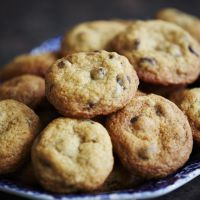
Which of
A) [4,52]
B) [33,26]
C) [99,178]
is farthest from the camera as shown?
[33,26]

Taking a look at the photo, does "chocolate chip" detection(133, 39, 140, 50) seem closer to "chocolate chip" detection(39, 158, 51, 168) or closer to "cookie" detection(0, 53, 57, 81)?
"cookie" detection(0, 53, 57, 81)

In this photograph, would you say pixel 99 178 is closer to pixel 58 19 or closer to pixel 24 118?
pixel 24 118

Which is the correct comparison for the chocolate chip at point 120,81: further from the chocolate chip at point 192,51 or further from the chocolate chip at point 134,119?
the chocolate chip at point 192,51

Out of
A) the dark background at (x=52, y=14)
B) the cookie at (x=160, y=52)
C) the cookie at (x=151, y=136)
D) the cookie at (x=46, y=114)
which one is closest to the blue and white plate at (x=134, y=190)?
the cookie at (x=151, y=136)

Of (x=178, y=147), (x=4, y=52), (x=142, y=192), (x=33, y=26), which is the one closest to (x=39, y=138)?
(x=142, y=192)

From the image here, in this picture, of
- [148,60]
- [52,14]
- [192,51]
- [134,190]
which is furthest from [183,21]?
[52,14]
